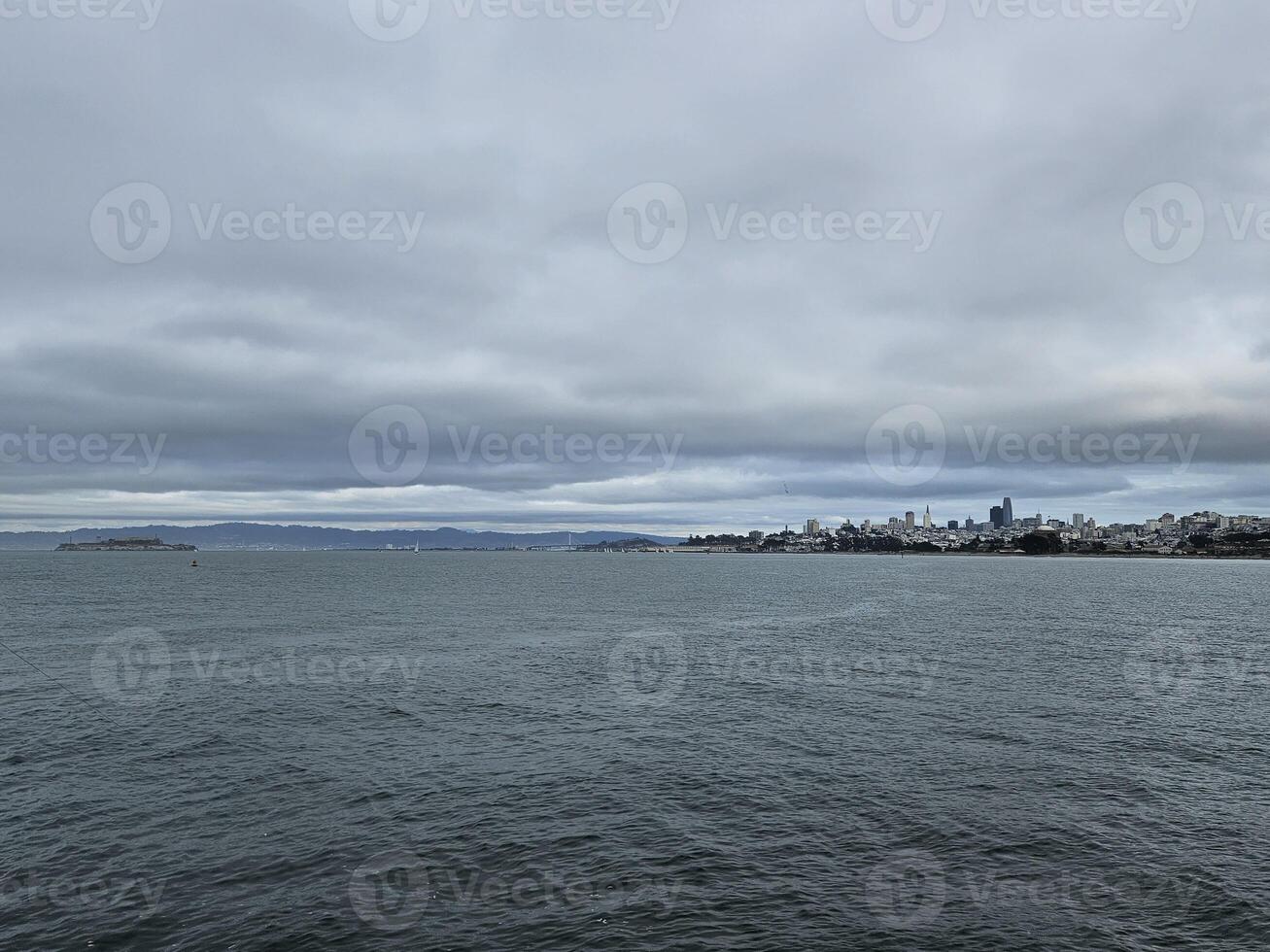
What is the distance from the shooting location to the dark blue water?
23.5m

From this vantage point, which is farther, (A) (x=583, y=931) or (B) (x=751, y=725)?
(B) (x=751, y=725)

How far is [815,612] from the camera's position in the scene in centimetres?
11975

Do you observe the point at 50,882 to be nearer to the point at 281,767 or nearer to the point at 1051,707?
the point at 281,767

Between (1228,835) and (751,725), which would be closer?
(1228,835)

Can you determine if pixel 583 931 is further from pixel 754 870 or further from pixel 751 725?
pixel 751 725

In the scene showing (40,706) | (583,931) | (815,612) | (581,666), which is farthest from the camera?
(815,612)

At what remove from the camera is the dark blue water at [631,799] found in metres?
23.5

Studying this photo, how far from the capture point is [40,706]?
162 feet

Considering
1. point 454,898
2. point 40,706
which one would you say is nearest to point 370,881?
point 454,898

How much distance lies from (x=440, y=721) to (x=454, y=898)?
22.5 metres

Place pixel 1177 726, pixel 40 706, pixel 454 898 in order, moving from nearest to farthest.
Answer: pixel 454 898
pixel 1177 726
pixel 40 706

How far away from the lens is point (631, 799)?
33219mm

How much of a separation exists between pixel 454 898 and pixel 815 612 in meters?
101

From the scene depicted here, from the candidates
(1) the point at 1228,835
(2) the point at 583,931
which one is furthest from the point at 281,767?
(1) the point at 1228,835
